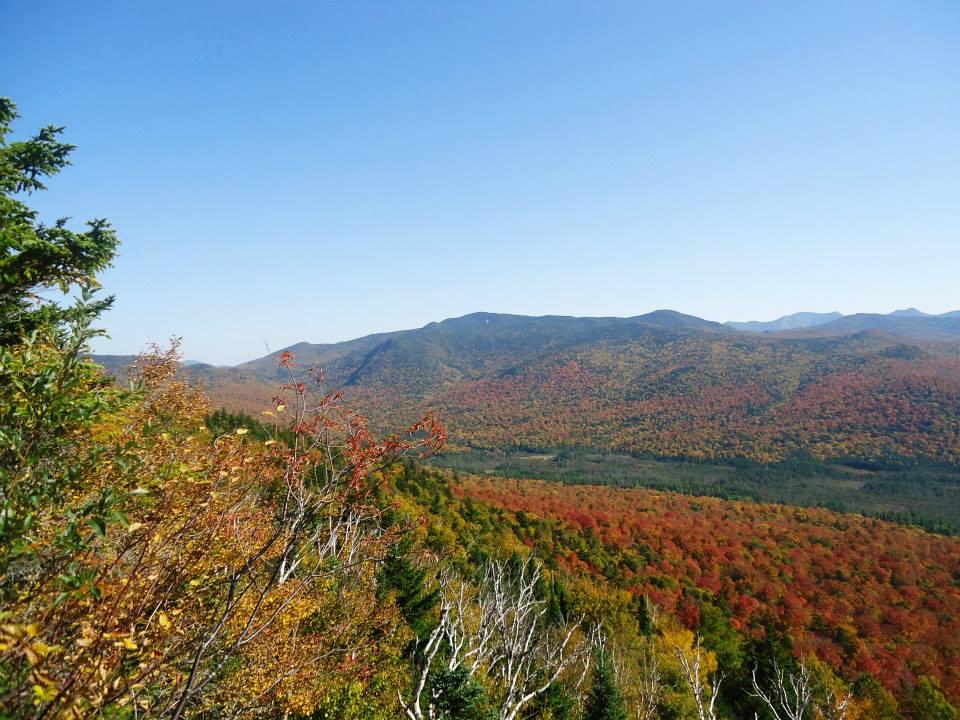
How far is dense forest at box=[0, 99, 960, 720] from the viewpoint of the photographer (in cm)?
454

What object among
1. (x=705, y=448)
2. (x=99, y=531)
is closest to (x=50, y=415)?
(x=99, y=531)

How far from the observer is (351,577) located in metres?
24.7

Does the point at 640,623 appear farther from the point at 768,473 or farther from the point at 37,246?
the point at 768,473

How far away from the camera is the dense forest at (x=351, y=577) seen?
14.9 feet

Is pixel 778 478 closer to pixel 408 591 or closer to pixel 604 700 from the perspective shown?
pixel 604 700

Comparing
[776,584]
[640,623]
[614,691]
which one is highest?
[614,691]

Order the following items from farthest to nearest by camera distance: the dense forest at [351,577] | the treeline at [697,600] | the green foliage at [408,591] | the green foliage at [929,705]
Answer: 1. the green foliage at [929,705]
2. the treeline at [697,600]
3. the green foliage at [408,591]
4. the dense forest at [351,577]

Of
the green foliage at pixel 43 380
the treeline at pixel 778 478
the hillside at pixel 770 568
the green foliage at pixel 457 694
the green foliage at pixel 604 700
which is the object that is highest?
the green foliage at pixel 43 380

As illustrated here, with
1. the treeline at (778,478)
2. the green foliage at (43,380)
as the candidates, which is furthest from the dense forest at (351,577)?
the treeline at (778,478)

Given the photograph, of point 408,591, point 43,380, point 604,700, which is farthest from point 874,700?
point 43,380

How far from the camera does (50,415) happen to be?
230 inches

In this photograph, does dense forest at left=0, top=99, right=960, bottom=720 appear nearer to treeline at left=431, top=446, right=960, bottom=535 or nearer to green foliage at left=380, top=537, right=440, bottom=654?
green foliage at left=380, top=537, right=440, bottom=654

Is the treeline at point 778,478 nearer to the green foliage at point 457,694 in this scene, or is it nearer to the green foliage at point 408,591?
the green foliage at point 408,591

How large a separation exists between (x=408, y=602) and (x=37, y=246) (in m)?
24.4
